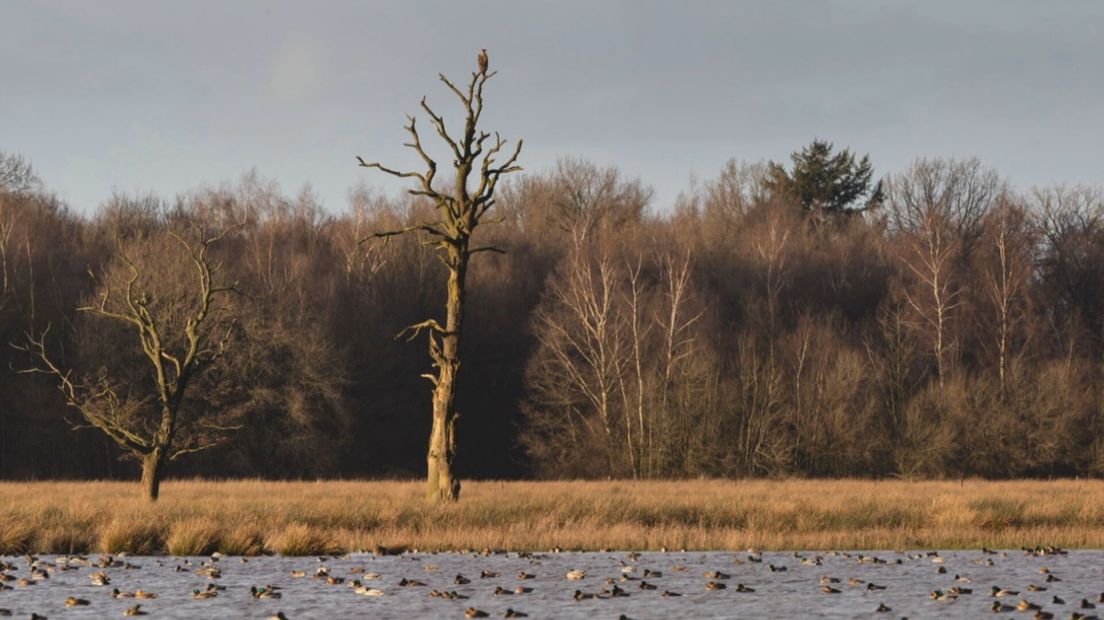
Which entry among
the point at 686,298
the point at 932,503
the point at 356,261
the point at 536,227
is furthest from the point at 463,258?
the point at 536,227

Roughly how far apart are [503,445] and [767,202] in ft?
119

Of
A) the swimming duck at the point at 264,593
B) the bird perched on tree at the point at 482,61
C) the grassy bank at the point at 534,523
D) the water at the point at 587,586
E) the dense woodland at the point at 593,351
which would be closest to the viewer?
the water at the point at 587,586

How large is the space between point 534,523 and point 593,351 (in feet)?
112

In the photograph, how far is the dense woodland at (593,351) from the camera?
6406 centimetres

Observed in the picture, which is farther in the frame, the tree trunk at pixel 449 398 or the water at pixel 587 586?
the tree trunk at pixel 449 398

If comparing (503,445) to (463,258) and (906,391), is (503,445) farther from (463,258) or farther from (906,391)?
(463,258)

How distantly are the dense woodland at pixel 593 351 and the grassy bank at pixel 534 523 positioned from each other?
76.8 feet

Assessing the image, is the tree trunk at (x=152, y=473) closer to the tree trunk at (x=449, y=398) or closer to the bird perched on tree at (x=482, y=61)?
the tree trunk at (x=449, y=398)

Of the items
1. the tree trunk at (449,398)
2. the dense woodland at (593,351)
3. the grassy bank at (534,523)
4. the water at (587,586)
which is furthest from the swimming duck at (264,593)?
the dense woodland at (593,351)

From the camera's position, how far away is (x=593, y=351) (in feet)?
214

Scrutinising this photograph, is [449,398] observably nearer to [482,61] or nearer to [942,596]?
[482,61]

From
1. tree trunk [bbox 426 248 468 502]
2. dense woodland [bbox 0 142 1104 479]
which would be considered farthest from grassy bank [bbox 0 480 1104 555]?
dense woodland [bbox 0 142 1104 479]

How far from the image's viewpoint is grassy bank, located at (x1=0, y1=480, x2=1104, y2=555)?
93.2ft

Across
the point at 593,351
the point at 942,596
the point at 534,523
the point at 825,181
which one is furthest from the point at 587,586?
the point at 825,181
